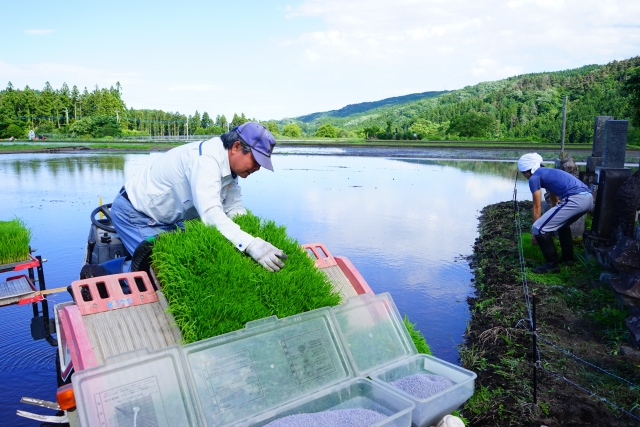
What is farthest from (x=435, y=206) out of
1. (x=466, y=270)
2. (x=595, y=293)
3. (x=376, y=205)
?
(x=595, y=293)

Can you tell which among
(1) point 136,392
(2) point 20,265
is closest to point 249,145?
(1) point 136,392

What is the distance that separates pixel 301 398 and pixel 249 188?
13.1m

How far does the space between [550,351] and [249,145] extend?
2.96 meters

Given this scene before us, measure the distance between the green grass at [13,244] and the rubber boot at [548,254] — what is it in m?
6.16

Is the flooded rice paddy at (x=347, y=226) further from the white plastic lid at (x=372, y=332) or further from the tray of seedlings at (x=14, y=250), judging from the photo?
the white plastic lid at (x=372, y=332)

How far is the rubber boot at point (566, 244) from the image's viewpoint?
6.23 meters

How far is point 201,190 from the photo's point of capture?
9.02ft

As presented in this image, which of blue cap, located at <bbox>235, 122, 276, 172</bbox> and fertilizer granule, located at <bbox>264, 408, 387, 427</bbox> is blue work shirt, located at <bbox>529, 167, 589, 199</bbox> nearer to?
blue cap, located at <bbox>235, 122, 276, 172</bbox>

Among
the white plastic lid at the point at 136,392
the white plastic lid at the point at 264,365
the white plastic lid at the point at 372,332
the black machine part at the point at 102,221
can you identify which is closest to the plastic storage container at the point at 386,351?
the white plastic lid at the point at 372,332

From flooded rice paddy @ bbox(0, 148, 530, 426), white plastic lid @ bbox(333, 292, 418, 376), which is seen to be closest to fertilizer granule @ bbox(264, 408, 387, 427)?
white plastic lid @ bbox(333, 292, 418, 376)

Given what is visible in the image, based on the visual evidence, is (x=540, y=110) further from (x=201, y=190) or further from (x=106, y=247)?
(x=201, y=190)

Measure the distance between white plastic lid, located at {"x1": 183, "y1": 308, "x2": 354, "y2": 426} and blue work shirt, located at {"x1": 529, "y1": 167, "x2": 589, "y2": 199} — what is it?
15.2 ft

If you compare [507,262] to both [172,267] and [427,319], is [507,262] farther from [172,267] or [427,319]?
[172,267]

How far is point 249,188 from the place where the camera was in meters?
15.0
